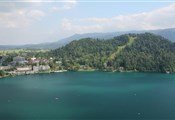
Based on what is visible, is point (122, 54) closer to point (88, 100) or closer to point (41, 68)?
point (41, 68)

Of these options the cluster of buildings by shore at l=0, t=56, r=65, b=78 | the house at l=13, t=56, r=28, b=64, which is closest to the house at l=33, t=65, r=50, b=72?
the cluster of buildings by shore at l=0, t=56, r=65, b=78

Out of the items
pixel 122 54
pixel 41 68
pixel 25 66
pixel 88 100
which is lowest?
pixel 41 68

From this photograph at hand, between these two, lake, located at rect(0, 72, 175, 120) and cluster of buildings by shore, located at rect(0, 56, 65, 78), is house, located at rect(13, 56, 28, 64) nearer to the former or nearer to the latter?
cluster of buildings by shore, located at rect(0, 56, 65, 78)

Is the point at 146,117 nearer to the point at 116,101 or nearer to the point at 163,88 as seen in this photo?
the point at 116,101

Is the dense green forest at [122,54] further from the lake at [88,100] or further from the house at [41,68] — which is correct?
the lake at [88,100]

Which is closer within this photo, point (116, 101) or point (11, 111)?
point (11, 111)

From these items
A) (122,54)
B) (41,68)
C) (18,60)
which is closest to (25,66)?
(41,68)

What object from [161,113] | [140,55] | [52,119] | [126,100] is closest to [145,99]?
[126,100]
